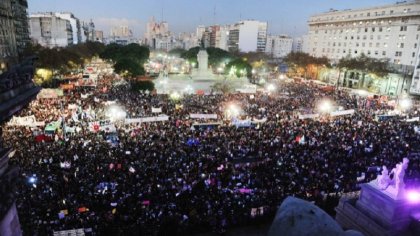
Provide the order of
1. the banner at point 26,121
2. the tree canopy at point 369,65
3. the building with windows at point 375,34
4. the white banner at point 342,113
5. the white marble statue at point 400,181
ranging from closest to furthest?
1. the white marble statue at point 400,181
2. the banner at point 26,121
3. the white banner at point 342,113
4. the tree canopy at point 369,65
5. the building with windows at point 375,34

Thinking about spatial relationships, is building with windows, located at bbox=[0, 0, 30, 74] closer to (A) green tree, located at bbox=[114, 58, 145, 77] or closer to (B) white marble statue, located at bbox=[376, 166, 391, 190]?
(A) green tree, located at bbox=[114, 58, 145, 77]

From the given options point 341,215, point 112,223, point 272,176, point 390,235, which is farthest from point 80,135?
point 390,235

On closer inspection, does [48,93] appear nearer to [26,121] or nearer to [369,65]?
[26,121]

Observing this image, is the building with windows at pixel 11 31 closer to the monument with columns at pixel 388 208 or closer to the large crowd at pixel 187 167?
the large crowd at pixel 187 167

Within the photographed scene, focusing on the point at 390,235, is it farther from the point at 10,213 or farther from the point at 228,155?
the point at 10,213

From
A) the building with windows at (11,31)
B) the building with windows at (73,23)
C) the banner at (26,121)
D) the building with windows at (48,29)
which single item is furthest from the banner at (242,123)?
the building with windows at (73,23)

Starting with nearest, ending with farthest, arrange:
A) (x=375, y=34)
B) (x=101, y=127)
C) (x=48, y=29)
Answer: (x=101, y=127) → (x=375, y=34) → (x=48, y=29)

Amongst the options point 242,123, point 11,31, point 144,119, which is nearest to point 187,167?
point 144,119
